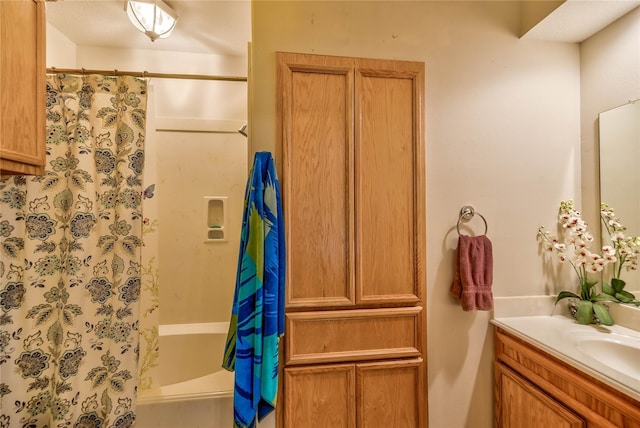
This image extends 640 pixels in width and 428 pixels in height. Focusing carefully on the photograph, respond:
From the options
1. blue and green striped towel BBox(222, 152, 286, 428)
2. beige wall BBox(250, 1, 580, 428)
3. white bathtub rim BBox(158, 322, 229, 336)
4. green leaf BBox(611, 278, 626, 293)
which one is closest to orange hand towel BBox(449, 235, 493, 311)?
beige wall BBox(250, 1, 580, 428)

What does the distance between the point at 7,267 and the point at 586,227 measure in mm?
2767

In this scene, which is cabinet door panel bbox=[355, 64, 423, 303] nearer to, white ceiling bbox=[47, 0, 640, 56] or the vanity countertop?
the vanity countertop

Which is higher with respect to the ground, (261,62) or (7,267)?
(261,62)

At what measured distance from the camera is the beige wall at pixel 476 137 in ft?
4.79

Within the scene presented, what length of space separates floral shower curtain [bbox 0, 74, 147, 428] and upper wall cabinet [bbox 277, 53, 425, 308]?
29.2 inches

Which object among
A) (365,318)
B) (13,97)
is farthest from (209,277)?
(13,97)

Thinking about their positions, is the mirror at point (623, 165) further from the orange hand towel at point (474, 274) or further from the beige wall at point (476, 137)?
the orange hand towel at point (474, 274)

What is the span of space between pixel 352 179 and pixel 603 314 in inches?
53.5

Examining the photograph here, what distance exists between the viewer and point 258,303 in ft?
3.78

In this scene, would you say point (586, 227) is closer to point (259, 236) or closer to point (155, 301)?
point (259, 236)

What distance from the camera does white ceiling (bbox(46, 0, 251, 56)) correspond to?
165 cm

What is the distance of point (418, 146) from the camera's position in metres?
1.44

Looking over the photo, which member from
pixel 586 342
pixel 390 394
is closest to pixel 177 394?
pixel 390 394

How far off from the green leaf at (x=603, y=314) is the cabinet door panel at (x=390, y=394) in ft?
2.87
